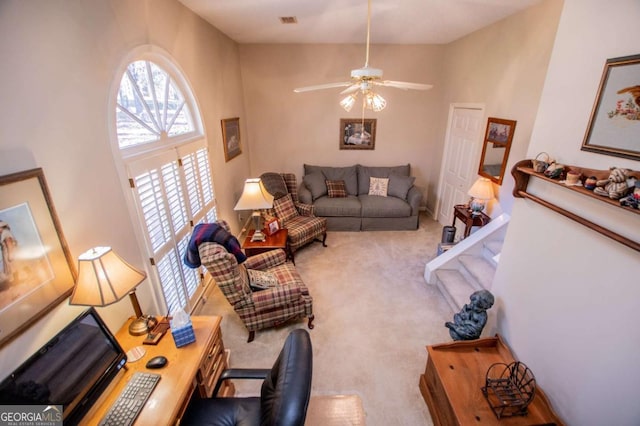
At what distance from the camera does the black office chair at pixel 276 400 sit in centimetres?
101

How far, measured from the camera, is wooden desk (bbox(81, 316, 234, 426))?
4.35ft

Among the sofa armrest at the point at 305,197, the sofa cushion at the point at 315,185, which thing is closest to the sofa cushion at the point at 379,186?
the sofa cushion at the point at 315,185

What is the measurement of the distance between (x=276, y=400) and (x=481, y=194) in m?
3.45

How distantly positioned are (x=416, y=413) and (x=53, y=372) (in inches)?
85.9

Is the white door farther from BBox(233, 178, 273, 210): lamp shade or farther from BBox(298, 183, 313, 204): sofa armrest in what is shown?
BBox(233, 178, 273, 210): lamp shade

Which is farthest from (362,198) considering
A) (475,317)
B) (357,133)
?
(475,317)

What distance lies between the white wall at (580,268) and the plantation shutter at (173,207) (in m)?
2.77

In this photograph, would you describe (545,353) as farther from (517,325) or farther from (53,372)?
(53,372)

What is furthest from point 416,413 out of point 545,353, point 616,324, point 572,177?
point 572,177

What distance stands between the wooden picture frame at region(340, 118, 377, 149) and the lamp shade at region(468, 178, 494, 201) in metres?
2.24

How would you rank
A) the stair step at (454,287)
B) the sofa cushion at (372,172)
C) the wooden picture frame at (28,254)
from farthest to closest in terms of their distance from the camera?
the sofa cushion at (372,172) < the stair step at (454,287) < the wooden picture frame at (28,254)

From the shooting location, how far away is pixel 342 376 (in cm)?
231

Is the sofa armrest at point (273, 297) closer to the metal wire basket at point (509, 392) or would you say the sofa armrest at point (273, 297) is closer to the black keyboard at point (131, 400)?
the black keyboard at point (131, 400)

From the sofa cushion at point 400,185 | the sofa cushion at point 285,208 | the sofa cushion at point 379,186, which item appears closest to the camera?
the sofa cushion at point 285,208
